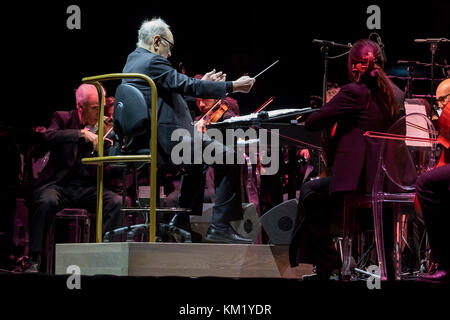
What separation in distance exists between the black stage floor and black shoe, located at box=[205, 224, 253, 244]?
93 centimetres

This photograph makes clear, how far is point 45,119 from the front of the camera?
6496 mm

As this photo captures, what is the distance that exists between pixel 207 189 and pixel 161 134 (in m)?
1.94

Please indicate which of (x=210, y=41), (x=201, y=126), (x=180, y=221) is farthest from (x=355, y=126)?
(x=210, y=41)

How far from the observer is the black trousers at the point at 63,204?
4.64 m

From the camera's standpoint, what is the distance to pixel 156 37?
4.11 meters

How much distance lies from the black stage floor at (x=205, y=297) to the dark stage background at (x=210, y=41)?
3538mm

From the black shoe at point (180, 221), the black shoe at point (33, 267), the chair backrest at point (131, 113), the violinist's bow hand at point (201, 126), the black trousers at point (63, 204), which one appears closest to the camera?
the chair backrest at point (131, 113)

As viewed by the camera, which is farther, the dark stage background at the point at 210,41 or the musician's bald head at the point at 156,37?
the dark stage background at the point at 210,41

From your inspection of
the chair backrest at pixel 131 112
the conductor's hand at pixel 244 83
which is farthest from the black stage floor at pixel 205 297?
the conductor's hand at pixel 244 83

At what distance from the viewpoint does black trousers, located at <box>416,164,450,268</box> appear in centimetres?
291

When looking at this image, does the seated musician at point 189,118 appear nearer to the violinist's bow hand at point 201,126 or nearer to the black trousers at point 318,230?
the black trousers at point 318,230

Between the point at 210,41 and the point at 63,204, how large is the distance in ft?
9.56

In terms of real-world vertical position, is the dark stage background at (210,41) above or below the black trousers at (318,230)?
above
